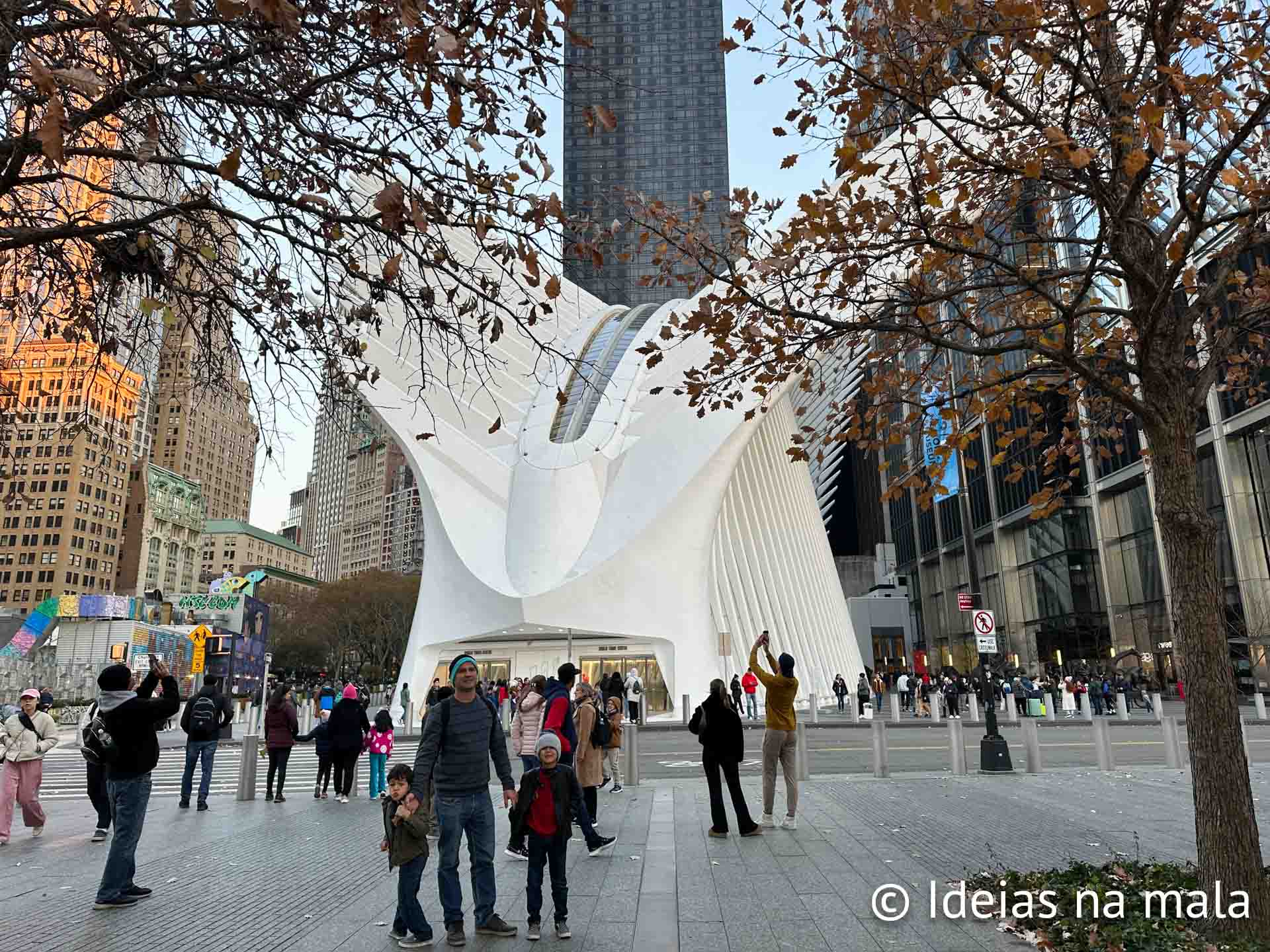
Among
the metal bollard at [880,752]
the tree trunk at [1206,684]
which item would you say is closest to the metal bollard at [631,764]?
the metal bollard at [880,752]

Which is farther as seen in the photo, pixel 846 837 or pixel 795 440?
pixel 846 837

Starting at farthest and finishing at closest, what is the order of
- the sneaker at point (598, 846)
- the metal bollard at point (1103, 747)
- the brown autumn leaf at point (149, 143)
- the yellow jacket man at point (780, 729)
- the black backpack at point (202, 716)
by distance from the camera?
the metal bollard at point (1103, 747) → the black backpack at point (202, 716) → the yellow jacket man at point (780, 729) → the sneaker at point (598, 846) → the brown autumn leaf at point (149, 143)

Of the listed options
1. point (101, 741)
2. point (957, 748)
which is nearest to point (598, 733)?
point (101, 741)

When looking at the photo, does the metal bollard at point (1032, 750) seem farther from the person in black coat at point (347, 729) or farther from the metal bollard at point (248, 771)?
the metal bollard at point (248, 771)

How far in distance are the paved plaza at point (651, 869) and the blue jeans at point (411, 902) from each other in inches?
8.9

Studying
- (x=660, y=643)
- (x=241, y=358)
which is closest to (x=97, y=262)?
(x=241, y=358)

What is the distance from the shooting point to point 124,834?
6449mm

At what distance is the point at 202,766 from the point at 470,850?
8.09 m

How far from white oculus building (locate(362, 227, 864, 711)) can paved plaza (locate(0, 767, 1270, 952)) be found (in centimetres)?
1933

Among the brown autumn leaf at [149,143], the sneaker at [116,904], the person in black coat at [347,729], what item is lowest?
the sneaker at [116,904]

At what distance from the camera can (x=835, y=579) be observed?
4294cm

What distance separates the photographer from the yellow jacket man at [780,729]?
8797mm

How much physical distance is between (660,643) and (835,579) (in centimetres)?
1463

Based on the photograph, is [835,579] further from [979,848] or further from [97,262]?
[97,262]
